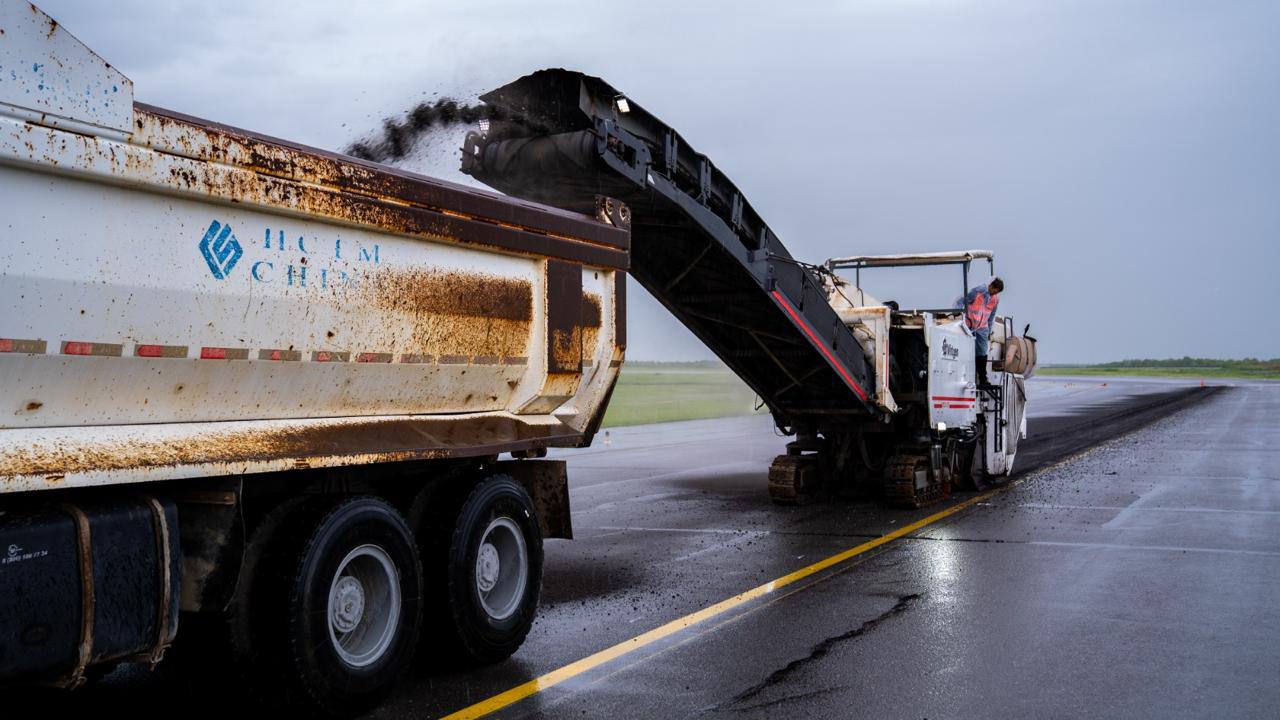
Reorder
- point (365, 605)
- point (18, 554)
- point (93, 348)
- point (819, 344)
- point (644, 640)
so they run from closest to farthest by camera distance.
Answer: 1. point (18, 554)
2. point (93, 348)
3. point (365, 605)
4. point (644, 640)
5. point (819, 344)

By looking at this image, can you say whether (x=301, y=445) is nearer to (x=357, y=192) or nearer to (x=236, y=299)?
(x=236, y=299)

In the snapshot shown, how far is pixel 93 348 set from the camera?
4.29 meters

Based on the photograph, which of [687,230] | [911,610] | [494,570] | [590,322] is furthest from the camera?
[687,230]

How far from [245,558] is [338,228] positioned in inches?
62.8

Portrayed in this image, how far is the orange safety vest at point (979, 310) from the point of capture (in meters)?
14.2

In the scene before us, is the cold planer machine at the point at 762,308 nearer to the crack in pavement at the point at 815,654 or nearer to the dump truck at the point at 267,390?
the dump truck at the point at 267,390

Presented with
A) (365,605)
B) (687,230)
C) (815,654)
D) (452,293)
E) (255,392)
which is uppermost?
(687,230)

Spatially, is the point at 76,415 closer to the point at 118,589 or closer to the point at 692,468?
the point at 118,589

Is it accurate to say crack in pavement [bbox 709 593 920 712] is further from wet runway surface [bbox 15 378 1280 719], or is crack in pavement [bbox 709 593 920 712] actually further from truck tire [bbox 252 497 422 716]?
truck tire [bbox 252 497 422 716]

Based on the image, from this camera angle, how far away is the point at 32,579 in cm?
397

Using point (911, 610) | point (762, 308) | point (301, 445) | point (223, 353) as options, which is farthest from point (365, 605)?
point (762, 308)

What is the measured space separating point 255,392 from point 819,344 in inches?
297

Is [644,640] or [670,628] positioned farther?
[670,628]

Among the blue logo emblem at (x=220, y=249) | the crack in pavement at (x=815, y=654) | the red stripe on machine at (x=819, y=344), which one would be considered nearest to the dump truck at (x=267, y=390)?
the blue logo emblem at (x=220, y=249)
